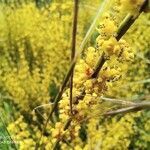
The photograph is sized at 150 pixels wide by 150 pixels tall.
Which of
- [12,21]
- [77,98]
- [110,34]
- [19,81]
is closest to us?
[110,34]

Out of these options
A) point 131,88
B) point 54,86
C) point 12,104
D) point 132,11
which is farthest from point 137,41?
point 132,11

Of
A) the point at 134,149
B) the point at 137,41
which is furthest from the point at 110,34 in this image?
the point at 137,41

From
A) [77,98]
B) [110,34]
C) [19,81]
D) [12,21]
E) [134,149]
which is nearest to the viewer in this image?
[110,34]

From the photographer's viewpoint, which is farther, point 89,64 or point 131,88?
point 131,88

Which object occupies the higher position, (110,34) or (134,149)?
(110,34)

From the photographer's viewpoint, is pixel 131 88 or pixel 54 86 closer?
pixel 131 88

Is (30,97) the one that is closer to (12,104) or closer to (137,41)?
(12,104)

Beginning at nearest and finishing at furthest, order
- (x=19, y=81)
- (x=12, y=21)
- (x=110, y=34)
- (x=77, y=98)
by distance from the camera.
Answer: (x=110, y=34)
(x=77, y=98)
(x=19, y=81)
(x=12, y=21)

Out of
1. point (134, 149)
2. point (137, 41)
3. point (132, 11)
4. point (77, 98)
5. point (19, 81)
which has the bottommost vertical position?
point (134, 149)

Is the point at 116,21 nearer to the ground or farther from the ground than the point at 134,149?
farther from the ground
